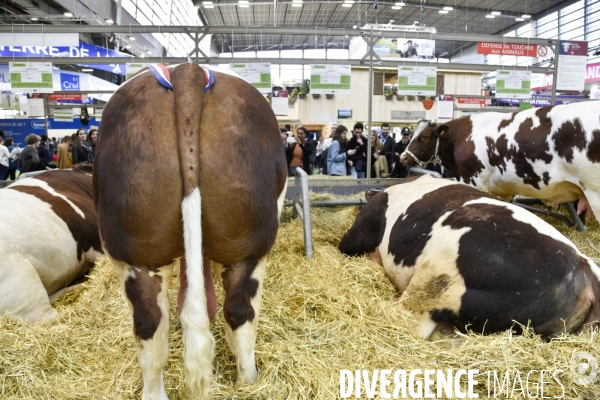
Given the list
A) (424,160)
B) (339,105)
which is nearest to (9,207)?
(424,160)

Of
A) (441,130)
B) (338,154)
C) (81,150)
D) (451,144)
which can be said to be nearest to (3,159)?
(81,150)

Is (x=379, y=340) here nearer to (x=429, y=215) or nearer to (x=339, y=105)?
(x=429, y=215)

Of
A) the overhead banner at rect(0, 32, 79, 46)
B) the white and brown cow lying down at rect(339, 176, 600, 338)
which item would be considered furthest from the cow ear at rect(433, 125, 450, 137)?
the overhead banner at rect(0, 32, 79, 46)

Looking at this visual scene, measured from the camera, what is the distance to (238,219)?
173cm

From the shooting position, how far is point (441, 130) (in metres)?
6.21

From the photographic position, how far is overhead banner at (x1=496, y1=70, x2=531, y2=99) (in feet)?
19.3

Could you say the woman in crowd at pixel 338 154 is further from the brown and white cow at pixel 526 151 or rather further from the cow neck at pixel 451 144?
the cow neck at pixel 451 144

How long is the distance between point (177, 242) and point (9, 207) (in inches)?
89.5

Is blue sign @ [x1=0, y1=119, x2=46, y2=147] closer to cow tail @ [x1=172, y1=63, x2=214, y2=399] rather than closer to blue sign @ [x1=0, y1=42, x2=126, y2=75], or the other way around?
blue sign @ [x1=0, y1=42, x2=126, y2=75]

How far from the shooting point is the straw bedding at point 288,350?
2.00 meters

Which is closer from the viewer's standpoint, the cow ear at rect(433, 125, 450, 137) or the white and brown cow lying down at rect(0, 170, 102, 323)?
the white and brown cow lying down at rect(0, 170, 102, 323)

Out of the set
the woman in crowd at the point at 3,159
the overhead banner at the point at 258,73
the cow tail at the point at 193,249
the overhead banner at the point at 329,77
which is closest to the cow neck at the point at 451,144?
the overhead banner at the point at 329,77

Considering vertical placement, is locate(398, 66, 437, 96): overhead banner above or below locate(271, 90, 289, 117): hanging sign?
above

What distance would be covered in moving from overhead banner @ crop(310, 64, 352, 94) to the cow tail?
355 cm
